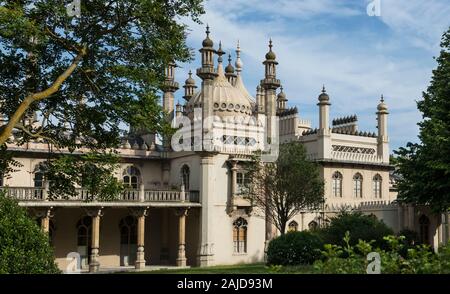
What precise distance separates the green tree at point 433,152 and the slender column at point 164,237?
17.7 meters

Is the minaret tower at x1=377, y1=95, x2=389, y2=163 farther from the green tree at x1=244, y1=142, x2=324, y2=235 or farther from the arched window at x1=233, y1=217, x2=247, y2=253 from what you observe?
the arched window at x1=233, y1=217, x2=247, y2=253

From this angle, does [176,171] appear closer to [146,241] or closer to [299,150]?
[146,241]

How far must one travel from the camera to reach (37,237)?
34.0 ft

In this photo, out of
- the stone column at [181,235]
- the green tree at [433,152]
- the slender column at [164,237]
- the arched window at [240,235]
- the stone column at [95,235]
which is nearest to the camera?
the green tree at [433,152]

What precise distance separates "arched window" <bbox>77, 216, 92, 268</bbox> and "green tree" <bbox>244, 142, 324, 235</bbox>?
9.89m

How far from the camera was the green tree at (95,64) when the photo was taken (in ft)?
46.4

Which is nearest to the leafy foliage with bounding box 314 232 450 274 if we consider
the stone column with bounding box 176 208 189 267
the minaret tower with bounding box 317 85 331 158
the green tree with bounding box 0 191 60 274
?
the green tree with bounding box 0 191 60 274

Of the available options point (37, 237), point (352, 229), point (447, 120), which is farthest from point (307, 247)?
point (37, 237)

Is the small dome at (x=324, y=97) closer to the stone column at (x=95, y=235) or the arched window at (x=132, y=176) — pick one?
the arched window at (x=132, y=176)

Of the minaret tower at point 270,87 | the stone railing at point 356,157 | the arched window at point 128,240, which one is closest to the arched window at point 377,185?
the stone railing at point 356,157

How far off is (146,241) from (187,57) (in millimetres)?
23228

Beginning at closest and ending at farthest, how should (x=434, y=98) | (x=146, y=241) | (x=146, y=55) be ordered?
1. (x=146, y=55)
2. (x=434, y=98)
3. (x=146, y=241)

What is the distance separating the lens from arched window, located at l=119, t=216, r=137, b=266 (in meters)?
35.5

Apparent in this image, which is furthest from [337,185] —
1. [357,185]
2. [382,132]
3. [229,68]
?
[229,68]
